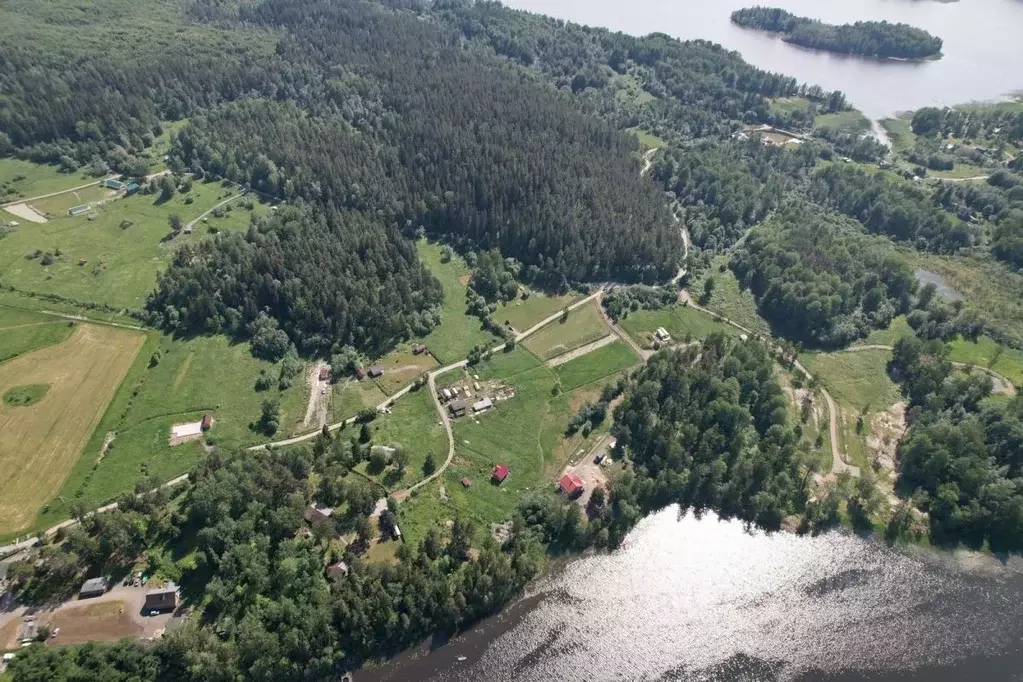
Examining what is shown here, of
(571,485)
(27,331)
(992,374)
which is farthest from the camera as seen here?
(992,374)

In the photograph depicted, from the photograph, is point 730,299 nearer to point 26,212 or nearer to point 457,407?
point 457,407

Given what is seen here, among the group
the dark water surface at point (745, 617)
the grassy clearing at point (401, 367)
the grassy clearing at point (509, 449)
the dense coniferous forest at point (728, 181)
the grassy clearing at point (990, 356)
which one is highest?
the dense coniferous forest at point (728, 181)

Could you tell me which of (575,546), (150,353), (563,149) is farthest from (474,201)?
(575,546)

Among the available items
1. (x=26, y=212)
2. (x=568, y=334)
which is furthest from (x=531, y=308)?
(x=26, y=212)

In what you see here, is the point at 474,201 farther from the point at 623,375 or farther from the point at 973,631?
the point at 973,631

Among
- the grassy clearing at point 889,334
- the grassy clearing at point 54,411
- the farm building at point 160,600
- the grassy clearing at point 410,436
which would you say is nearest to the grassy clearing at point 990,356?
the grassy clearing at point 889,334

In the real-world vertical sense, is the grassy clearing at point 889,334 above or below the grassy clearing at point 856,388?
above

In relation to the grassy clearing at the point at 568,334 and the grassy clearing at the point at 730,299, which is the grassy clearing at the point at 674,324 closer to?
the grassy clearing at the point at 730,299

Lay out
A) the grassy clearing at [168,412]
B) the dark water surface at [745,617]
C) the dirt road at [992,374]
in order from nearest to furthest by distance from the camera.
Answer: the dark water surface at [745,617] < the grassy clearing at [168,412] < the dirt road at [992,374]
